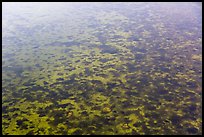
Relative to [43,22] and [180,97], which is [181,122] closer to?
[180,97]

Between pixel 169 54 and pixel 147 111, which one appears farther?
pixel 169 54

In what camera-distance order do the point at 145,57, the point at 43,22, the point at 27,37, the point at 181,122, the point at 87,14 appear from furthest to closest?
the point at 87,14 → the point at 43,22 → the point at 27,37 → the point at 145,57 → the point at 181,122

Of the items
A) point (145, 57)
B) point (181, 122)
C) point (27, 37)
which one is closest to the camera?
point (181, 122)

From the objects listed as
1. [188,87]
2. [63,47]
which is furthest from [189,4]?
[188,87]

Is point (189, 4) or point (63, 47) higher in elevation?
point (189, 4)

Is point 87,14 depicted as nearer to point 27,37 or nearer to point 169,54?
point 27,37

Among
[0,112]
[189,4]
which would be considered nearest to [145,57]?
[0,112]
